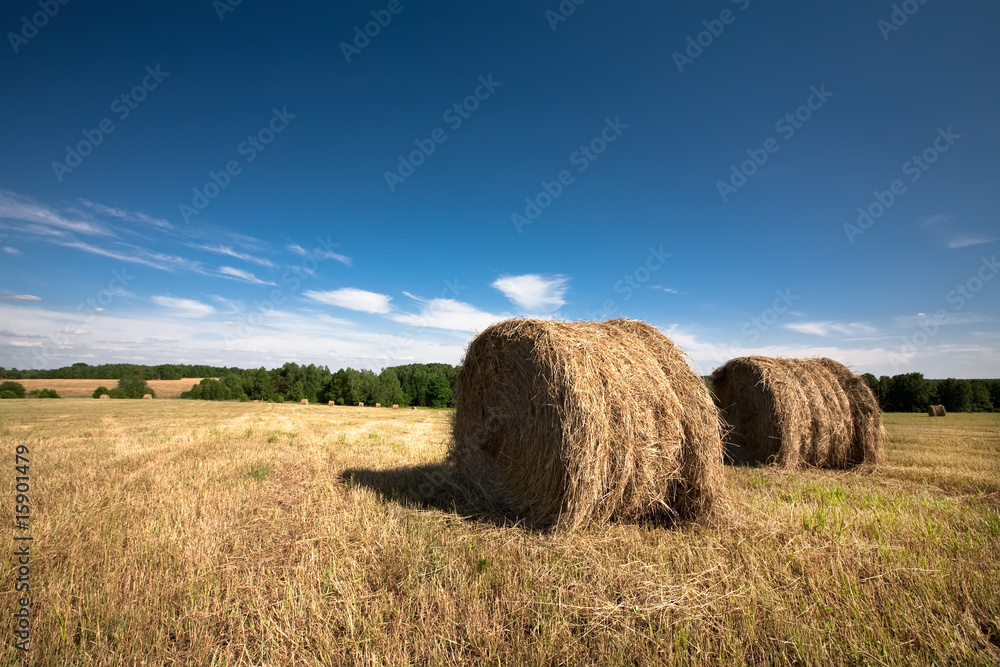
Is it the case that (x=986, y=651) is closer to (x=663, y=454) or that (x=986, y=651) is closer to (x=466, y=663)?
(x=663, y=454)

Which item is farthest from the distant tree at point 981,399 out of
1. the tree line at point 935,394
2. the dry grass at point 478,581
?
A: the dry grass at point 478,581

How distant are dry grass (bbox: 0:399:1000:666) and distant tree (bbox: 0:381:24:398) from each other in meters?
53.8

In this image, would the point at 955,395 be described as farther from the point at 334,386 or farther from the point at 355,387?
the point at 334,386

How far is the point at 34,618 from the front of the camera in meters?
2.80

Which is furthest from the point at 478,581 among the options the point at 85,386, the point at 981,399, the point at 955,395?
the point at 85,386

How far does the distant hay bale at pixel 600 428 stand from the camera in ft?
15.0

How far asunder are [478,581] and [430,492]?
2.93 meters

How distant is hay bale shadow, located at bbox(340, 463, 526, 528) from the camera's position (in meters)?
5.29

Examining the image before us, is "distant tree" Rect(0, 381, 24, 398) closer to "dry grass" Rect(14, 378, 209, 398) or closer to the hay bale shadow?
"dry grass" Rect(14, 378, 209, 398)

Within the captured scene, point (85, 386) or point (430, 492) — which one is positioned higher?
point (85, 386)

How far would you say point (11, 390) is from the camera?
40.3 meters

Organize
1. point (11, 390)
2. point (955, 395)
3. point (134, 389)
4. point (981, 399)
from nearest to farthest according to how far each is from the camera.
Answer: point (981, 399), point (955, 395), point (11, 390), point (134, 389)

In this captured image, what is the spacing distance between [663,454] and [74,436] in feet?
49.8

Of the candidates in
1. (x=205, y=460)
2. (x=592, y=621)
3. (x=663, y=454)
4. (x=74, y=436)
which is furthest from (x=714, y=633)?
(x=74, y=436)
